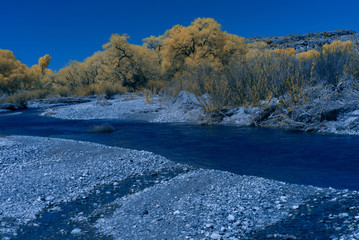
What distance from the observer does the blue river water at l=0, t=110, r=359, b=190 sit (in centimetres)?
705

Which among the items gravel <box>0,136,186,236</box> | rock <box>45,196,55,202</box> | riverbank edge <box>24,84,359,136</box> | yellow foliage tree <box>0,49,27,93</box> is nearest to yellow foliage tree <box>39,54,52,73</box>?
yellow foliage tree <box>0,49,27,93</box>

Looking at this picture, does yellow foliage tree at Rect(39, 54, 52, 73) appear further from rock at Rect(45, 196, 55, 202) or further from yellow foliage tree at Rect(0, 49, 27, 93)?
rock at Rect(45, 196, 55, 202)

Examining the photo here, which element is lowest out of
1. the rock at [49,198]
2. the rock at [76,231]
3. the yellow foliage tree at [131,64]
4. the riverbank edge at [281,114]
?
the rock at [76,231]

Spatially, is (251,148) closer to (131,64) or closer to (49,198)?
(49,198)

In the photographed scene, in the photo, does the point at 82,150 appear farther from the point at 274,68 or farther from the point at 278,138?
the point at 274,68

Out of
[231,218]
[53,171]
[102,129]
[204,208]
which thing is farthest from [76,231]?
[102,129]

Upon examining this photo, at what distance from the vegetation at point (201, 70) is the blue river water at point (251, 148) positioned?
2.54m

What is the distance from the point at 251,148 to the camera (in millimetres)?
9742

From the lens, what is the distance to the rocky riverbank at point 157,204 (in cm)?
436

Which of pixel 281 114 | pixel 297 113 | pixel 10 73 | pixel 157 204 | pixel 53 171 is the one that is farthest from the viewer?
pixel 10 73

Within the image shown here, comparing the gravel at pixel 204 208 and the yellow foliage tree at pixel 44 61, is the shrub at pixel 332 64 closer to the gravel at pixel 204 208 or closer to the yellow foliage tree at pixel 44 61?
the gravel at pixel 204 208

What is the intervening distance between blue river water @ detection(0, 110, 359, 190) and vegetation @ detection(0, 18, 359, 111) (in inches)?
Answer: 100

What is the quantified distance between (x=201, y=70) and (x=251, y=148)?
1008 centimetres

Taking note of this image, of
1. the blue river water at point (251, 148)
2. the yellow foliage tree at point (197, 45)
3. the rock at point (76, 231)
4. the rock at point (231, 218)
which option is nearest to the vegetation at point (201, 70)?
the yellow foliage tree at point (197, 45)
